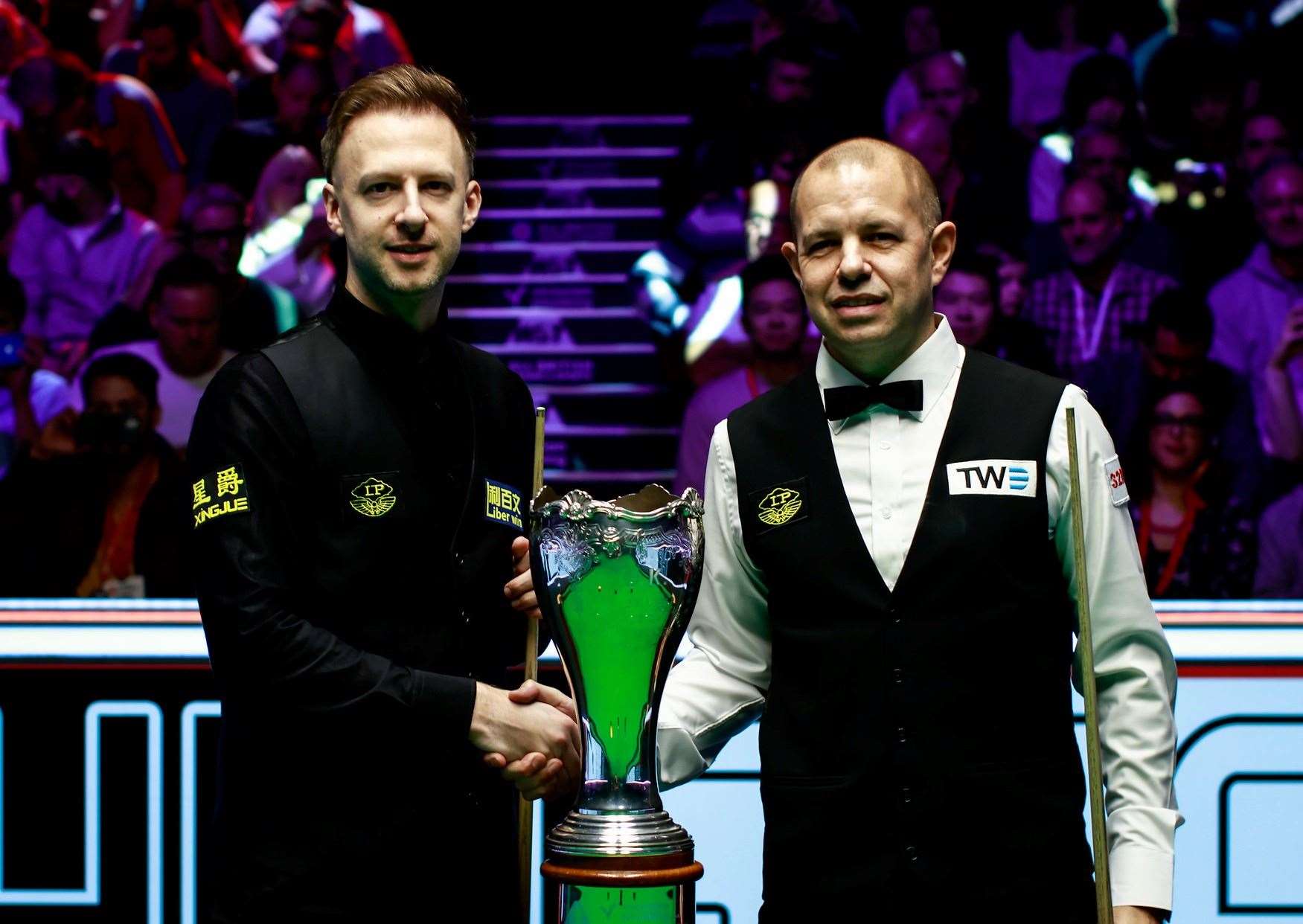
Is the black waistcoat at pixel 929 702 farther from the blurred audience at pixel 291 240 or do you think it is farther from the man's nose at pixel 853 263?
the blurred audience at pixel 291 240

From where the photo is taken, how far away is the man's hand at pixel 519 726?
1.75 m

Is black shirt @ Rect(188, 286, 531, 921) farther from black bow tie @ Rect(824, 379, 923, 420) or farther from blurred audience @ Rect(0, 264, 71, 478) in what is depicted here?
blurred audience @ Rect(0, 264, 71, 478)

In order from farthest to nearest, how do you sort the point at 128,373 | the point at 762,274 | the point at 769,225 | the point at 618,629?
1. the point at 128,373
2. the point at 769,225
3. the point at 762,274
4. the point at 618,629

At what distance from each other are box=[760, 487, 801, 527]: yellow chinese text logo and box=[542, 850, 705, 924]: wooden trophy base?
45cm

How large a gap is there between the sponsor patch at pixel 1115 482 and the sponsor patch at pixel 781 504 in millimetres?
351

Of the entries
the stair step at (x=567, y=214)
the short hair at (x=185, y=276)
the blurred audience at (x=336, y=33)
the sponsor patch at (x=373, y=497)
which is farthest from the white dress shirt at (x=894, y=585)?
the blurred audience at (x=336, y=33)

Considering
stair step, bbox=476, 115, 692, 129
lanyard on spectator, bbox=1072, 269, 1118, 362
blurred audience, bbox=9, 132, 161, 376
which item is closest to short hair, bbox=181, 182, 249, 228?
blurred audience, bbox=9, 132, 161, 376

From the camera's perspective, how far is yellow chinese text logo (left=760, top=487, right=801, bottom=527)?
1.88 metres

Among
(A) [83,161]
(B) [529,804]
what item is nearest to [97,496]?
(A) [83,161]

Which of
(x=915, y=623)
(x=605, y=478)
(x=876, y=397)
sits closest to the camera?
(x=915, y=623)

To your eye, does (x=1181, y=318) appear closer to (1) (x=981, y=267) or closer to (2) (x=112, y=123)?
(1) (x=981, y=267)

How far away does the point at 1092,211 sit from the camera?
4727 mm

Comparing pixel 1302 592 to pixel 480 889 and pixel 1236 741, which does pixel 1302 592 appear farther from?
pixel 480 889

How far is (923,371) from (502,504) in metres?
0.55
